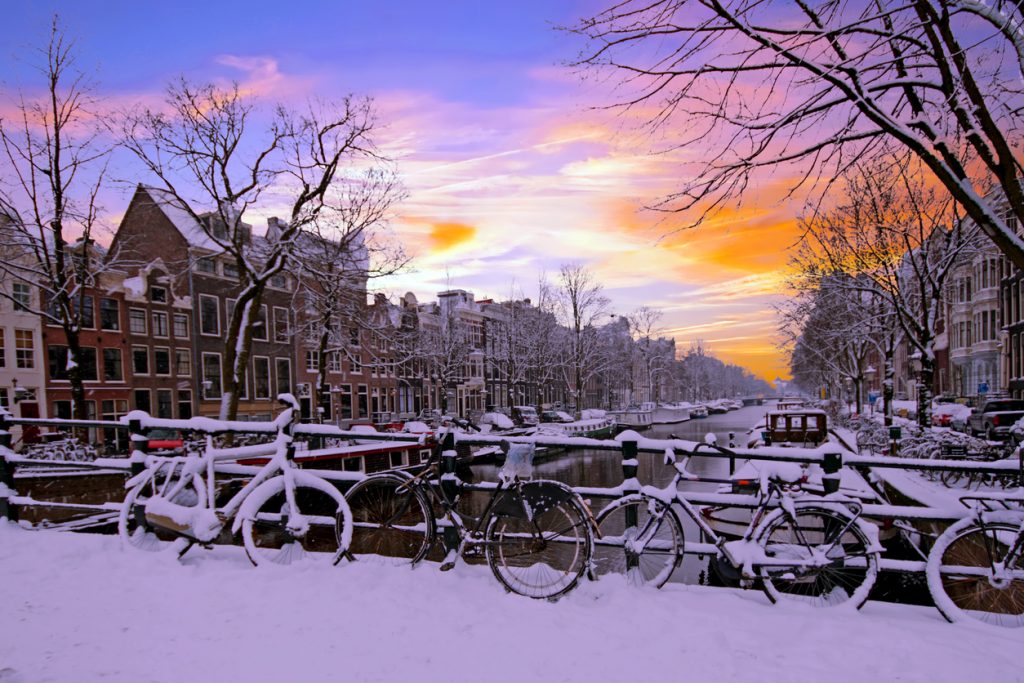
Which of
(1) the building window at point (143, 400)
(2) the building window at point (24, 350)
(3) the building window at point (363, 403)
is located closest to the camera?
(2) the building window at point (24, 350)

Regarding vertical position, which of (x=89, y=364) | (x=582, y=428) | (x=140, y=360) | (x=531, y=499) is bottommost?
(x=582, y=428)

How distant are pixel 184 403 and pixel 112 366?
432 cm

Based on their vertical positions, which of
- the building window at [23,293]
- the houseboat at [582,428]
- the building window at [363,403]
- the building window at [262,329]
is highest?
the building window at [23,293]

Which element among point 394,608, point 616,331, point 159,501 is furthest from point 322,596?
point 616,331

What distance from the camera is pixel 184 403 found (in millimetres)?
31625

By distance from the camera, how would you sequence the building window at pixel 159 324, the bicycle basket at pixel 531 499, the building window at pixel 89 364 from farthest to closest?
the building window at pixel 159 324 → the building window at pixel 89 364 → the bicycle basket at pixel 531 499

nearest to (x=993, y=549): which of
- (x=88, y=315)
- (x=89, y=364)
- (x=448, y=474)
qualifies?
(x=448, y=474)

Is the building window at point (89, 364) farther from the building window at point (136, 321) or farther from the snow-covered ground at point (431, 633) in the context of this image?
the snow-covered ground at point (431, 633)

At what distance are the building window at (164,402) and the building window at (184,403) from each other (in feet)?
2.06

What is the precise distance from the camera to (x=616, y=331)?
7194 cm

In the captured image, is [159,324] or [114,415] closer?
[114,415]

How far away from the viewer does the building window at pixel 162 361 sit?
99.0 feet

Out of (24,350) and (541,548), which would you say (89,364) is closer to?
(24,350)

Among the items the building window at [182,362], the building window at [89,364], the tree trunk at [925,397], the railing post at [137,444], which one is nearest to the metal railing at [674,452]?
the railing post at [137,444]
